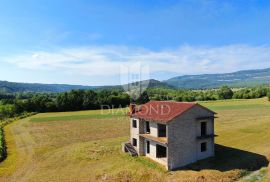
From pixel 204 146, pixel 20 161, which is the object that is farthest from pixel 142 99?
pixel 204 146

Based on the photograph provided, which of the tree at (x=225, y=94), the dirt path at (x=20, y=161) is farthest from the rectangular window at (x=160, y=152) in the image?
the tree at (x=225, y=94)

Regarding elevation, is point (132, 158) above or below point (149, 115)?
below

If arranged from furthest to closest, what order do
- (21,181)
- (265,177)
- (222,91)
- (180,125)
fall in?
1. (222,91)
2. (180,125)
3. (21,181)
4. (265,177)

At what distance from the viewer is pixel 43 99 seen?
388 feet

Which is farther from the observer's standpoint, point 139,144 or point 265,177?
point 139,144

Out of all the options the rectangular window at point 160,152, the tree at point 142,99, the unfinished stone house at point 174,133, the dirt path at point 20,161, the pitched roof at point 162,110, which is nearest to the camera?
the unfinished stone house at point 174,133

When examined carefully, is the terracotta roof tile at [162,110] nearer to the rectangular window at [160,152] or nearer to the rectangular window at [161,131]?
the rectangular window at [161,131]

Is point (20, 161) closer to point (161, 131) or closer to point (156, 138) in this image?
point (156, 138)

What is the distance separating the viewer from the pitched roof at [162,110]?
1296 inches

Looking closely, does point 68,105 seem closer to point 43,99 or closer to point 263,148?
point 43,99

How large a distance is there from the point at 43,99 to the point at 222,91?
338 ft

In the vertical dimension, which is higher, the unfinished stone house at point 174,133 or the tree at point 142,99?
the tree at point 142,99

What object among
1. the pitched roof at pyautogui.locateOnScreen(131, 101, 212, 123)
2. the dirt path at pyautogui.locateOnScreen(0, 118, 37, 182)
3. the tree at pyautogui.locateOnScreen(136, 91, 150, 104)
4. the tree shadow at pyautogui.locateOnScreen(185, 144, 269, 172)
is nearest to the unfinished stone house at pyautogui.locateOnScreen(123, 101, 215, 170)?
the pitched roof at pyautogui.locateOnScreen(131, 101, 212, 123)

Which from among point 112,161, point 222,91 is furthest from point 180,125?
point 222,91
